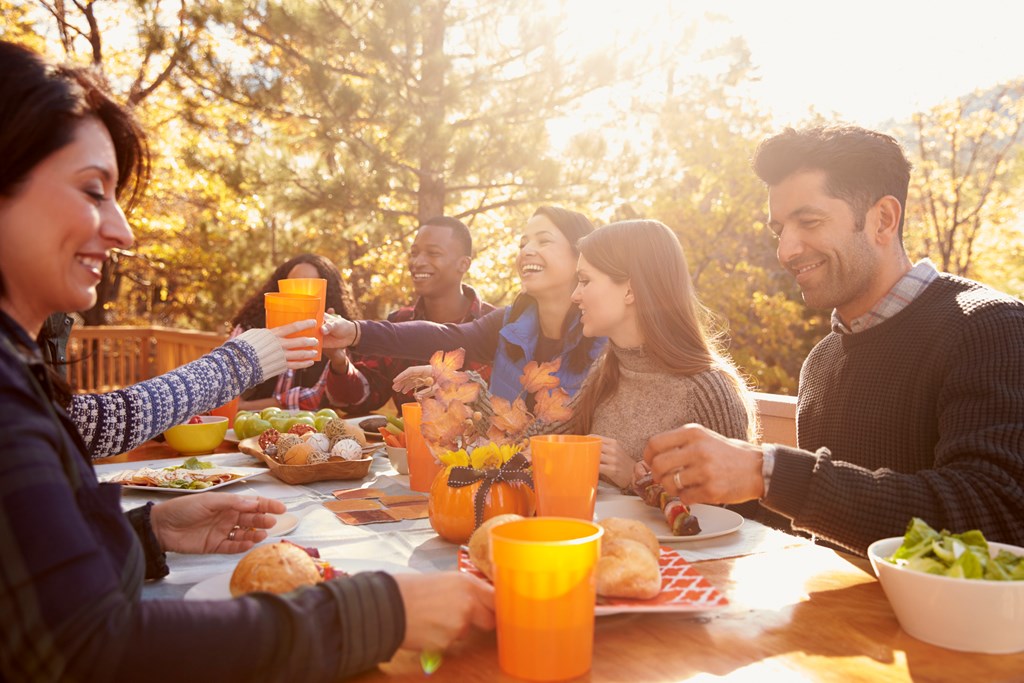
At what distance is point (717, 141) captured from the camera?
8.34 m

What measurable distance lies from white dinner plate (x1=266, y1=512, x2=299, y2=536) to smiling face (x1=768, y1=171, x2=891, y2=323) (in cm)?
144

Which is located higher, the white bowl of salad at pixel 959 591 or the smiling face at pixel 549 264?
the smiling face at pixel 549 264

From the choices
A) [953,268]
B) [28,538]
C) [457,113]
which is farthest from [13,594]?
[953,268]

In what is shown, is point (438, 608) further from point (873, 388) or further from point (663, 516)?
point (873, 388)

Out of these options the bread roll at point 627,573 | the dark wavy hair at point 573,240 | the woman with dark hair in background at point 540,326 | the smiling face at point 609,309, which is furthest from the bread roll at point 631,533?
the dark wavy hair at point 573,240

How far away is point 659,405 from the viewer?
89.5 inches

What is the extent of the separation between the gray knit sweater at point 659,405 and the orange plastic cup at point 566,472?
854mm

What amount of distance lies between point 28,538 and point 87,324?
44.5 ft

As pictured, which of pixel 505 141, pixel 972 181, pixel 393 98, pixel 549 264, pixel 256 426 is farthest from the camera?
pixel 972 181

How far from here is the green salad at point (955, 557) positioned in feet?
3.29

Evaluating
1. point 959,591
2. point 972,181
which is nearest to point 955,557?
point 959,591

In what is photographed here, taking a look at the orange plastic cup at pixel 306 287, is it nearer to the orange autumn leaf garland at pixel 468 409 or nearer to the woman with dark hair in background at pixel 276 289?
the orange autumn leaf garland at pixel 468 409

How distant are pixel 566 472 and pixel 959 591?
24.1 inches

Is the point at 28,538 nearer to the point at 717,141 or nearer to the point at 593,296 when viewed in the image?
the point at 593,296
